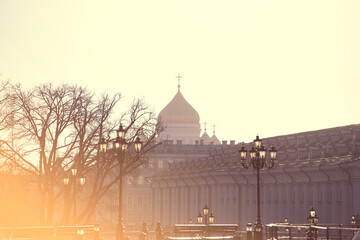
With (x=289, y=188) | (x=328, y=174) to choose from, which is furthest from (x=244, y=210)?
(x=328, y=174)

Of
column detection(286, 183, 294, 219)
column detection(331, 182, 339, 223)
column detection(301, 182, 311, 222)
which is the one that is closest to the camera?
column detection(331, 182, 339, 223)

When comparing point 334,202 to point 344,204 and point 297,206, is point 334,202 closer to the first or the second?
point 344,204

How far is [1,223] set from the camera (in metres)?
115

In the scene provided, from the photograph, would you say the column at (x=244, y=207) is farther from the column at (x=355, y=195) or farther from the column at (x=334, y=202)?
the column at (x=355, y=195)

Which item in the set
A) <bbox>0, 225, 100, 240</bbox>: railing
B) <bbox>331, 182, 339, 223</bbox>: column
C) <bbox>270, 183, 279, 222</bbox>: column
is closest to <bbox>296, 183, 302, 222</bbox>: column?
<bbox>270, 183, 279, 222</bbox>: column

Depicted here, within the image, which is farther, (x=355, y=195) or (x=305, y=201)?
(x=305, y=201)

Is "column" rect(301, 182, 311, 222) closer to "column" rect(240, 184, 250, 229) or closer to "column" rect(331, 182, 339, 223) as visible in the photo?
"column" rect(331, 182, 339, 223)

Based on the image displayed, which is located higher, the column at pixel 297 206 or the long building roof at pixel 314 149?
the long building roof at pixel 314 149

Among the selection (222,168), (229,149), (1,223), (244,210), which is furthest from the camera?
(229,149)

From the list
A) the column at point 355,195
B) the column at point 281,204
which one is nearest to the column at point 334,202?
the column at point 355,195

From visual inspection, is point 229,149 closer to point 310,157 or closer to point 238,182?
point 238,182

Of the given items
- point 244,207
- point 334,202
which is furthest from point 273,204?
point 334,202

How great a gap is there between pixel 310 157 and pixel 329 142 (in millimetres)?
3797

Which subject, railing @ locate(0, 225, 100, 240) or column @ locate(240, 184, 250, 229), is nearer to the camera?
railing @ locate(0, 225, 100, 240)
